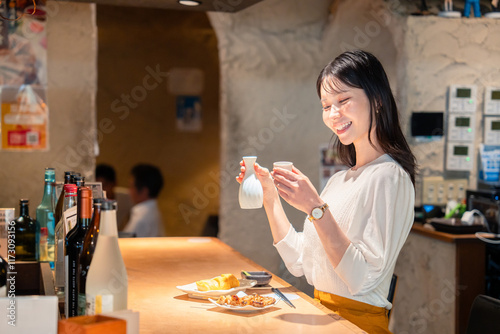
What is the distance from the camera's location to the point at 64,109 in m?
4.01

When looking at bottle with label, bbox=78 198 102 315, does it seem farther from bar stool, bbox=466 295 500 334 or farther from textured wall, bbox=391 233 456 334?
textured wall, bbox=391 233 456 334

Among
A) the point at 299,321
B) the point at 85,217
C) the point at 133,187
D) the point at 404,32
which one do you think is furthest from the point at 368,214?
the point at 133,187

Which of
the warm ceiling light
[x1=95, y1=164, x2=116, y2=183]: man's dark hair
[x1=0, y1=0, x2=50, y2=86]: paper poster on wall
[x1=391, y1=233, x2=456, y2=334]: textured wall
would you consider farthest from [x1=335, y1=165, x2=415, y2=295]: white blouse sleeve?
[x1=95, y1=164, x2=116, y2=183]: man's dark hair

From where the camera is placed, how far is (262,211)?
4562 mm

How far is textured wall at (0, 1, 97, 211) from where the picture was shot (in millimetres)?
3936

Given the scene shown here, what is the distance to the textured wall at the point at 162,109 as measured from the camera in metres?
7.06

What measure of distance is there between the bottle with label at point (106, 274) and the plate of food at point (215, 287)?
0.45 m

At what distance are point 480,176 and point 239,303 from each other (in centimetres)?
301

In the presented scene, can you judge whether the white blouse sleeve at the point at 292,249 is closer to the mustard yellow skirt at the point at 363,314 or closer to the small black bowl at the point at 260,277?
the small black bowl at the point at 260,277

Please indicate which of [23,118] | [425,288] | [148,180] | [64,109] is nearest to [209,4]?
[64,109]

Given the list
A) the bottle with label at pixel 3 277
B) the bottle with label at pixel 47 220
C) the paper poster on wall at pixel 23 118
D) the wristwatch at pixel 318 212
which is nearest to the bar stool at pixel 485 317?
the wristwatch at pixel 318 212

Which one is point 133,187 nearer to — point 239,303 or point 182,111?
point 182,111

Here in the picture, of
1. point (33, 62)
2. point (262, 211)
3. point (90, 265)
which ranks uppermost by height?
point (33, 62)

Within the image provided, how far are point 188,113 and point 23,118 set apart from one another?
359 cm
